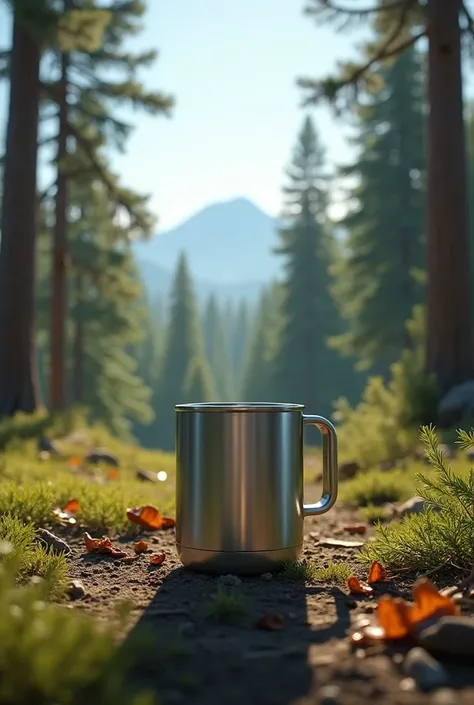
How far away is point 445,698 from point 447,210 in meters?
7.85

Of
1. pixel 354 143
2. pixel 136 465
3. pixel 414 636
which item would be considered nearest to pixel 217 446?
pixel 414 636

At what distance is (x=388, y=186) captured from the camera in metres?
21.1

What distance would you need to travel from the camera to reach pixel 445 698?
54.3 inches

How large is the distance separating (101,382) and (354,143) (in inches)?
485

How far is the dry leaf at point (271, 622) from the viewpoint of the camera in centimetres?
191

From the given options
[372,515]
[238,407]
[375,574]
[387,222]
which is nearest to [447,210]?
[372,515]

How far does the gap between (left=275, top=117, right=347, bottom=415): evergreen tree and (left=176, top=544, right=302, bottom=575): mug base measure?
27.8 m

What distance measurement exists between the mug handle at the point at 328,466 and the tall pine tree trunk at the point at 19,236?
7236mm

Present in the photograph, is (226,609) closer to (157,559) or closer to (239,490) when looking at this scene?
(239,490)

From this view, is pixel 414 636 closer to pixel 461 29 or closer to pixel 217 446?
pixel 217 446

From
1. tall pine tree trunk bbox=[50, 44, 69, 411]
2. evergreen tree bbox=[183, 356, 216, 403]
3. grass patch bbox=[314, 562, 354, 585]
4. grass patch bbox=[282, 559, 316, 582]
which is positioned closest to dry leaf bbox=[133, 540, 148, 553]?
grass patch bbox=[282, 559, 316, 582]

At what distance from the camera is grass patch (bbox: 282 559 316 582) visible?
8.47ft

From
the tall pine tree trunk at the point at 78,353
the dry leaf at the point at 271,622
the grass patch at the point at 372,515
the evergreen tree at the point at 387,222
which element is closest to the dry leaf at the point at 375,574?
the dry leaf at the point at 271,622

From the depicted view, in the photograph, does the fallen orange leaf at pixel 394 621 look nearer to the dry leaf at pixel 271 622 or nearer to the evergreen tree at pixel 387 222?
the dry leaf at pixel 271 622
